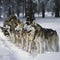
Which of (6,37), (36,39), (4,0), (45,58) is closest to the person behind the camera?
(45,58)

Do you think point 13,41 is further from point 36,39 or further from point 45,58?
point 45,58

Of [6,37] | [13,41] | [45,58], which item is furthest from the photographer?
[6,37]

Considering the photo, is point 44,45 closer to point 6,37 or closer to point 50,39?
point 50,39

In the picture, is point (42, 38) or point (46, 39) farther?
point (46, 39)

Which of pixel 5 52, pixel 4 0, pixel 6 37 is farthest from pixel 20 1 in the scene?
pixel 5 52

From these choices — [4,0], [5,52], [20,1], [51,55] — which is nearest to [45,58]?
[51,55]

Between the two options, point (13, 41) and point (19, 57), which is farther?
point (13, 41)

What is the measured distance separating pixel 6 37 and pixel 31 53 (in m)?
2.50

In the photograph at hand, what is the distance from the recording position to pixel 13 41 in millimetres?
9586

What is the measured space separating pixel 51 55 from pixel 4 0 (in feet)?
55.3

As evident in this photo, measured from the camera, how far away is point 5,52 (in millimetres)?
8398

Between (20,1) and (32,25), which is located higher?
(32,25)

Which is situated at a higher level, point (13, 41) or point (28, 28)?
point (28, 28)

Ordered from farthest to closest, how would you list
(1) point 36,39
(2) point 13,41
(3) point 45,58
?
(2) point 13,41 < (1) point 36,39 < (3) point 45,58
